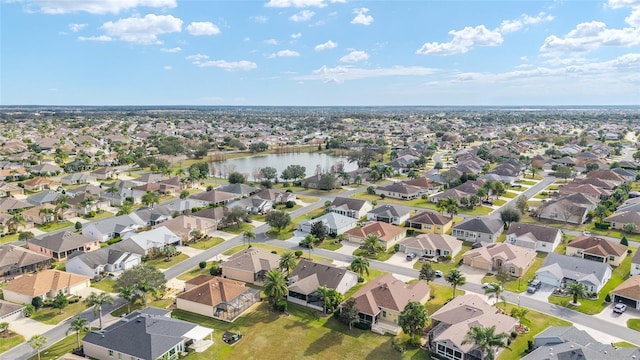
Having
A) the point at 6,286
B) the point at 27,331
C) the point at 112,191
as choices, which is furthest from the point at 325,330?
the point at 112,191

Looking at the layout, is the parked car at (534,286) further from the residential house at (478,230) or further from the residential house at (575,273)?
the residential house at (478,230)

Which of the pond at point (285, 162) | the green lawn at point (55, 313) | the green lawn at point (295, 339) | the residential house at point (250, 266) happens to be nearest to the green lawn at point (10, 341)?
the green lawn at point (55, 313)

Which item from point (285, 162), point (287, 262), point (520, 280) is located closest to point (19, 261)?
point (287, 262)

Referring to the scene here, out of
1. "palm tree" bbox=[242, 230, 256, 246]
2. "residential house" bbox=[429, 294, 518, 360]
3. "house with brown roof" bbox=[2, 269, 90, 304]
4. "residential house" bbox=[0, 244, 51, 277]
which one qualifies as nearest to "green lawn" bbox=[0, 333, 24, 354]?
"house with brown roof" bbox=[2, 269, 90, 304]

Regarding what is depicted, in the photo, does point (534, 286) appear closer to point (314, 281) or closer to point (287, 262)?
point (314, 281)

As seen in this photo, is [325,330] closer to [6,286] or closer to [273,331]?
[273,331]

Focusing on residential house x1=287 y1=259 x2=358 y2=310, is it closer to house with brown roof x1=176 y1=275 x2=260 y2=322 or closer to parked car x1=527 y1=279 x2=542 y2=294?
house with brown roof x1=176 y1=275 x2=260 y2=322

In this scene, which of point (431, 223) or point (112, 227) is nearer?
point (112, 227)
